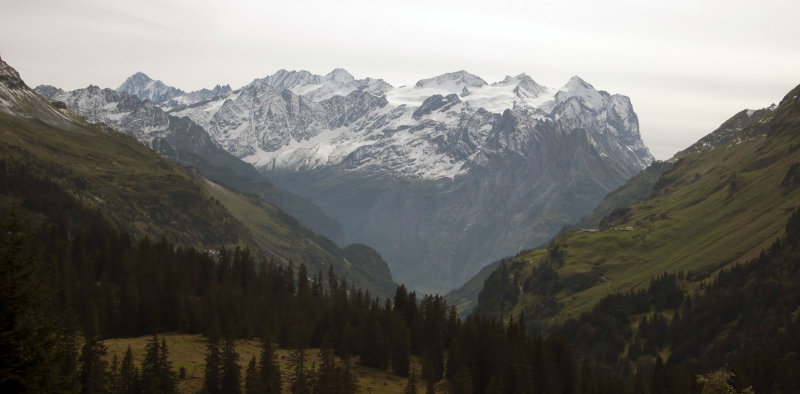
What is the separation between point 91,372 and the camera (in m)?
71.1

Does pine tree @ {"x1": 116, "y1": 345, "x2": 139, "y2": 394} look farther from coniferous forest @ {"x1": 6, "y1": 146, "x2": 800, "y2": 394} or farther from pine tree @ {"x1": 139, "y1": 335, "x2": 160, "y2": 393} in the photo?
pine tree @ {"x1": 139, "y1": 335, "x2": 160, "y2": 393}

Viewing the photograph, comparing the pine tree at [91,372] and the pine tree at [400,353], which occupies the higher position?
the pine tree at [91,372]

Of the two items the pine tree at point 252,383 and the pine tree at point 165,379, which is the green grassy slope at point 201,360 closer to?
the pine tree at point 165,379

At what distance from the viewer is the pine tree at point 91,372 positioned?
70312mm

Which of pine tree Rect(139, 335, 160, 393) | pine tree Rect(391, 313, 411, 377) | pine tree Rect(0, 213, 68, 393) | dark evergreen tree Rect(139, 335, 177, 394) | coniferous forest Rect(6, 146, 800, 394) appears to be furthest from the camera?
pine tree Rect(391, 313, 411, 377)

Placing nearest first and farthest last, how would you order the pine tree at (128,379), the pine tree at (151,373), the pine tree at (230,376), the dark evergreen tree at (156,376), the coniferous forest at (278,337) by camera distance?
1. the pine tree at (128,379)
2. the pine tree at (151,373)
3. the dark evergreen tree at (156,376)
4. the coniferous forest at (278,337)
5. the pine tree at (230,376)

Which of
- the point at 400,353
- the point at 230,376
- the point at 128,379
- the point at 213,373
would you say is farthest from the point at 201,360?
the point at 400,353

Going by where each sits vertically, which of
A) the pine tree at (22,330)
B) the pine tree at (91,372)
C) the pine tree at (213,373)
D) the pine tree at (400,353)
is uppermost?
the pine tree at (22,330)

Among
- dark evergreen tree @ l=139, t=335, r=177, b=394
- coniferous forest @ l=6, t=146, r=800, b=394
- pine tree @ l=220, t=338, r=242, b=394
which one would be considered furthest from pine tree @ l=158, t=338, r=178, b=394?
pine tree @ l=220, t=338, r=242, b=394

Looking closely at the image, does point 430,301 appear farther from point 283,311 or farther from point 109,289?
point 109,289

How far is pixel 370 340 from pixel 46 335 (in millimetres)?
84139

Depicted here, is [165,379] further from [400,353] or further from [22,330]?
[22,330]

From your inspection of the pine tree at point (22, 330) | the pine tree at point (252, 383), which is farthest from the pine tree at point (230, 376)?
the pine tree at point (22, 330)

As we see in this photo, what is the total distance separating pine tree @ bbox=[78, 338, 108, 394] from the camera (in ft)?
231
